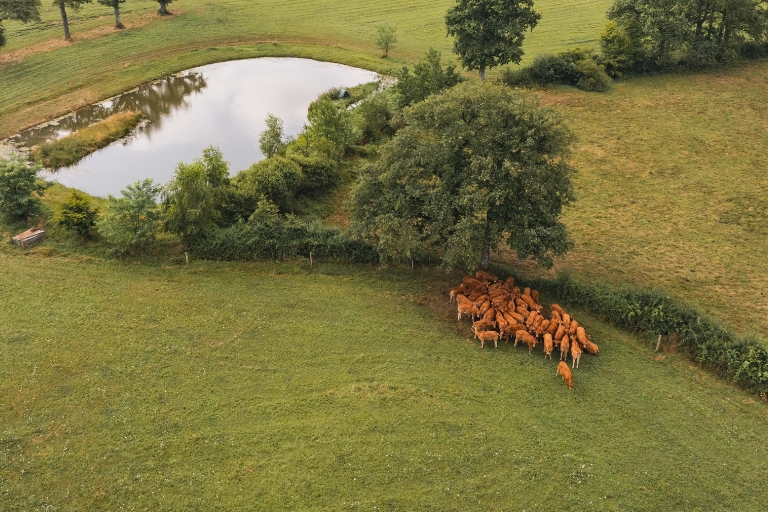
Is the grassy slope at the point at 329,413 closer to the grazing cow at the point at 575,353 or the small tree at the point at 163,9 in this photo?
the grazing cow at the point at 575,353

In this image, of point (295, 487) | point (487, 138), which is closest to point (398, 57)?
point (487, 138)

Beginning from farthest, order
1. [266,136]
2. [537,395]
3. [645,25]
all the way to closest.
Answer: [645,25]
[266,136]
[537,395]

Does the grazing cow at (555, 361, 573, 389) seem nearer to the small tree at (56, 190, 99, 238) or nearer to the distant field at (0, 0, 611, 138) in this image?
the small tree at (56, 190, 99, 238)

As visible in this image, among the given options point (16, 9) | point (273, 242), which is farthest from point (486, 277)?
point (16, 9)

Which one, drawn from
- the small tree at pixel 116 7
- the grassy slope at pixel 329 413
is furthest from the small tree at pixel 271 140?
the small tree at pixel 116 7

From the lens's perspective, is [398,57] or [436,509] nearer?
[436,509]

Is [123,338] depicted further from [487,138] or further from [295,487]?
[487,138]

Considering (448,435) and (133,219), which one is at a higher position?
(133,219)

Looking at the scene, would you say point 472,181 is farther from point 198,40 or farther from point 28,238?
point 198,40
